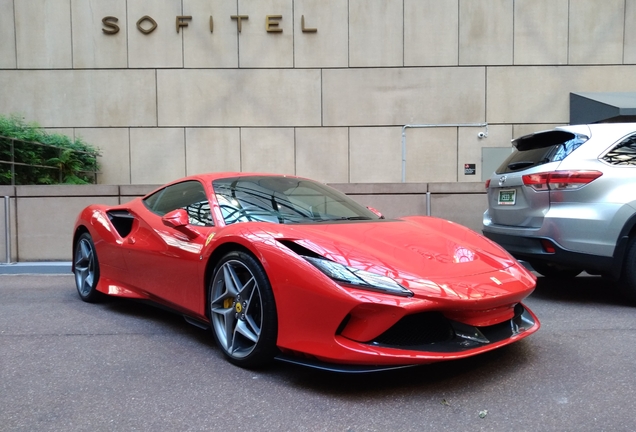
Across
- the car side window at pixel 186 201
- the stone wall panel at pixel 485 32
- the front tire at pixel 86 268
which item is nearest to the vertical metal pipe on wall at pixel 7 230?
the front tire at pixel 86 268

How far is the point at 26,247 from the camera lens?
7.45 metres

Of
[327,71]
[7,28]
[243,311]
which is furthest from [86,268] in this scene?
[7,28]

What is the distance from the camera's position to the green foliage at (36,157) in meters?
7.91

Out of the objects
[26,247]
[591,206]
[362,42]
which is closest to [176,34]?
[362,42]

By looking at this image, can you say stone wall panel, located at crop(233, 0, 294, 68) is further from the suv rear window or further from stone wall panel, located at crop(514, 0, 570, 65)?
the suv rear window

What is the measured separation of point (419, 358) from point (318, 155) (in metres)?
8.93

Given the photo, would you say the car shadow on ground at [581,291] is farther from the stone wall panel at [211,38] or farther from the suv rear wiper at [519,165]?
the stone wall panel at [211,38]

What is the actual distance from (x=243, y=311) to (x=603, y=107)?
381 inches

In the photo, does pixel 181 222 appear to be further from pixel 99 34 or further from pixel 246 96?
pixel 99 34

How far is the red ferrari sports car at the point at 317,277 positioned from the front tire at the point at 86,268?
2.20ft

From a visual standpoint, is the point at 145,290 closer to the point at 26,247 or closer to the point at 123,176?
the point at 26,247

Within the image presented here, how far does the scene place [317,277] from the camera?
8.41ft

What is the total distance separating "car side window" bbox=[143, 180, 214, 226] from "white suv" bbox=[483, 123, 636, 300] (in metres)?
3.01

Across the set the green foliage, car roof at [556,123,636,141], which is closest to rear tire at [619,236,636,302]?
car roof at [556,123,636,141]
